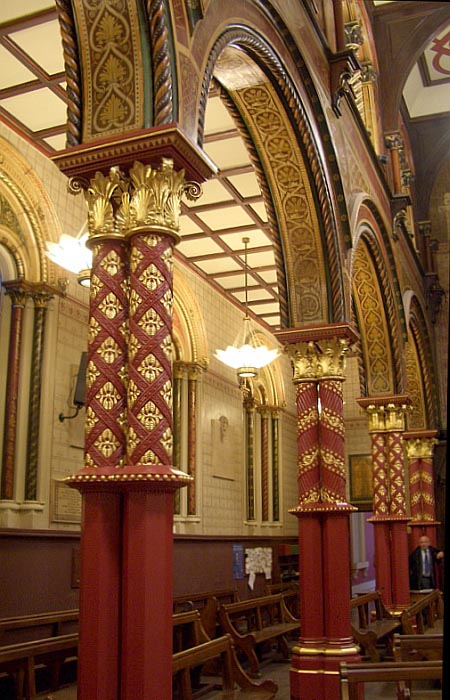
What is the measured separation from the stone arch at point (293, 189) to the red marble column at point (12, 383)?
3232mm

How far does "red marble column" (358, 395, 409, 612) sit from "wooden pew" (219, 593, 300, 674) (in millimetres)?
1765

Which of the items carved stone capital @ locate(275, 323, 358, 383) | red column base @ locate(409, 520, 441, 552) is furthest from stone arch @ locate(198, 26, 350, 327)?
red column base @ locate(409, 520, 441, 552)

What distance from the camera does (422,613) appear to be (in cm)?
1245

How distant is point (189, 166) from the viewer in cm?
455

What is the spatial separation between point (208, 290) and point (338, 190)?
21.3ft

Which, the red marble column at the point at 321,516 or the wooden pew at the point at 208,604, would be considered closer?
the red marble column at the point at 321,516

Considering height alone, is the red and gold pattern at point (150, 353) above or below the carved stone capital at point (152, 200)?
below

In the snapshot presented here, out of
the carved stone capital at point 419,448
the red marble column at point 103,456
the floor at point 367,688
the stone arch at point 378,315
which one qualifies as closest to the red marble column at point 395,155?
the stone arch at point 378,315

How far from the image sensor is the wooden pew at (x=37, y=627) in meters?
6.99

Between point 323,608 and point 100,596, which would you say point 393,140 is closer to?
point 323,608

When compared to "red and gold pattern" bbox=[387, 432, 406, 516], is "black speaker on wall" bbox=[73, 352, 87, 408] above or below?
above

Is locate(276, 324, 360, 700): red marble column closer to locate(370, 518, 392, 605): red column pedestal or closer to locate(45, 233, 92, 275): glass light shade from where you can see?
locate(45, 233, 92, 275): glass light shade

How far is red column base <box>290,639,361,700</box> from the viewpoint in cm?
695

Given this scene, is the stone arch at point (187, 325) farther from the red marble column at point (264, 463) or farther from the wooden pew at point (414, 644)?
the wooden pew at point (414, 644)
